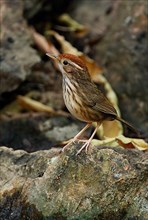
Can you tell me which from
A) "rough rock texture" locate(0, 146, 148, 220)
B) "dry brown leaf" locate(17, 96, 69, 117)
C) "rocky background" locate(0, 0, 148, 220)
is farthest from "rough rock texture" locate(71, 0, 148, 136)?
"rough rock texture" locate(0, 146, 148, 220)

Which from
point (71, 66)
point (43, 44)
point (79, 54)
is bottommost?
point (79, 54)

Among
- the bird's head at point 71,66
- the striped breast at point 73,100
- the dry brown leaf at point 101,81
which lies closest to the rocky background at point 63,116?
the dry brown leaf at point 101,81

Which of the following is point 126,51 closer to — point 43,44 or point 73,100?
point 43,44

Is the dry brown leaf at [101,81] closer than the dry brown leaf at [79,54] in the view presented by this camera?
Yes

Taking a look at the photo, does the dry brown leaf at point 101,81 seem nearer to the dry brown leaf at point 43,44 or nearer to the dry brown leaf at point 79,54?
the dry brown leaf at point 79,54

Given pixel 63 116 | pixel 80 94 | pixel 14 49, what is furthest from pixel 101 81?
pixel 80 94

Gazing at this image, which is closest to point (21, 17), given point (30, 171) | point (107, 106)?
point (107, 106)

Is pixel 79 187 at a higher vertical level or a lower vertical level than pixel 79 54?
lower

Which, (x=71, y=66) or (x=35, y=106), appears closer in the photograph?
(x=71, y=66)
